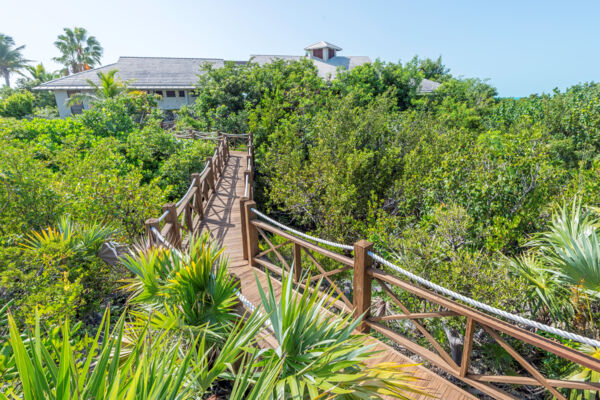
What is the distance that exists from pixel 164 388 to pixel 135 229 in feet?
17.1

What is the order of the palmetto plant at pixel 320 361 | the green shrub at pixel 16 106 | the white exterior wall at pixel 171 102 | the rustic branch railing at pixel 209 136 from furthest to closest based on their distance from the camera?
the white exterior wall at pixel 171 102 → the green shrub at pixel 16 106 → the rustic branch railing at pixel 209 136 → the palmetto plant at pixel 320 361

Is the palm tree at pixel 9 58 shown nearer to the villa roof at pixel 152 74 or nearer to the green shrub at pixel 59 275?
the villa roof at pixel 152 74

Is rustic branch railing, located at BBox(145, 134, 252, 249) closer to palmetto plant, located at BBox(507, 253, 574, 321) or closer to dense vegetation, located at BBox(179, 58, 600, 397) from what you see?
dense vegetation, located at BBox(179, 58, 600, 397)

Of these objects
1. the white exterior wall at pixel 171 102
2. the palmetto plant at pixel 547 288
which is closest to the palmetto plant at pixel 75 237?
the palmetto plant at pixel 547 288

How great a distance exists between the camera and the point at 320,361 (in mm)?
2043

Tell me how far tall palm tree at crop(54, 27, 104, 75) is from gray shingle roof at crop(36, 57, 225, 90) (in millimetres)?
17593

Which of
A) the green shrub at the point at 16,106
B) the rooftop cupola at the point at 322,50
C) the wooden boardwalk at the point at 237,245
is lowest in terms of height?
the wooden boardwalk at the point at 237,245

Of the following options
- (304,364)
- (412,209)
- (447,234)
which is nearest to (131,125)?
(412,209)

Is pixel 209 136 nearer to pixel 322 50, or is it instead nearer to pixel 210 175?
pixel 210 175

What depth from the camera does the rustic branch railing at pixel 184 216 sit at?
4.36 meters

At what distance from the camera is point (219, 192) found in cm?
1030

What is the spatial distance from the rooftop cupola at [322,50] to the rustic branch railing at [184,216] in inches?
1247

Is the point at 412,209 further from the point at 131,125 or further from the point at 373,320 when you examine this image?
the point at 131,125

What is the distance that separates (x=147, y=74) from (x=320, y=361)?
33690 mm
